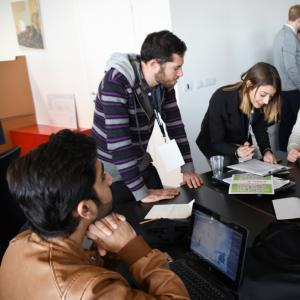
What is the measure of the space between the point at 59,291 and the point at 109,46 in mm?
2711

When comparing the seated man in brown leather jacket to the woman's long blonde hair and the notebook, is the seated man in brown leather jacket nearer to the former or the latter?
the notebook

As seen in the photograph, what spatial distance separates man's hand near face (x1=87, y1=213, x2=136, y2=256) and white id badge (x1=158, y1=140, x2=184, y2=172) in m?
0.85

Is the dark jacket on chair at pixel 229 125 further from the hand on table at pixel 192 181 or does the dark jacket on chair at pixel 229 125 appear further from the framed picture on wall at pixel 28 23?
the framed picture on wall at pixel 28 23

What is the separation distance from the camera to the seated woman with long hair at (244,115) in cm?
197

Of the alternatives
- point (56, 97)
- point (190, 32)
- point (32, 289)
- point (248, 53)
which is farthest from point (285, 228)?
point (56, 97)

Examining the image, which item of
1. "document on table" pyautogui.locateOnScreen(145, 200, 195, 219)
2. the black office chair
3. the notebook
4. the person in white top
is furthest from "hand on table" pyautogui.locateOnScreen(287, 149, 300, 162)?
the black office chair

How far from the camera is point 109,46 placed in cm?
316

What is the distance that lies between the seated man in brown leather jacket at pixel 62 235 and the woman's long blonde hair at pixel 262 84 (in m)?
1.34

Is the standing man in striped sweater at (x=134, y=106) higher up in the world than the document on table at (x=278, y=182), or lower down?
higher up

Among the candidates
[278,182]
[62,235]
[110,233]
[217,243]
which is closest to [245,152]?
[278,182]

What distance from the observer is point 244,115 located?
213 centimetres

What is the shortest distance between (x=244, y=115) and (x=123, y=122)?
2.94 feet

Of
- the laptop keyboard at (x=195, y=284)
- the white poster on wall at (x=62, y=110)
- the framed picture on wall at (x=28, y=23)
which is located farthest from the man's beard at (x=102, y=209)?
the framed picture on wall at (x=28, y=23)

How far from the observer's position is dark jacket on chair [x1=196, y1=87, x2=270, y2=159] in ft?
6.90
